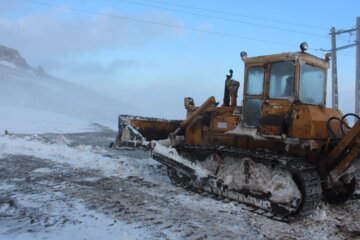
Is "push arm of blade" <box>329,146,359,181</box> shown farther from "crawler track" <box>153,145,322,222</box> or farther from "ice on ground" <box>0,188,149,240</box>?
"ice on ground" <box>0,188,149,240</box>

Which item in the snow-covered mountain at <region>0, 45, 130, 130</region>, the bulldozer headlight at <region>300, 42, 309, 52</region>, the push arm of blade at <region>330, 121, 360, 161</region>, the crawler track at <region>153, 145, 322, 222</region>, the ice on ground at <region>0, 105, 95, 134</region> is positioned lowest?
the crawler track at <region>153, 145, 322, 222</region>

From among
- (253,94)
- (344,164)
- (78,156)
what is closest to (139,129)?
(78,156)

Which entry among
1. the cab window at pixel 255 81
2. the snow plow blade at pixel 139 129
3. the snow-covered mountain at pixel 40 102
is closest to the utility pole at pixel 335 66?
the snow plow blade at pixel 139 129

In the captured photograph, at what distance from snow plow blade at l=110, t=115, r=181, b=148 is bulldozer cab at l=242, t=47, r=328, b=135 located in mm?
2774

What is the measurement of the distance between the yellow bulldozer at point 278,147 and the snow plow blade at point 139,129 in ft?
3.31

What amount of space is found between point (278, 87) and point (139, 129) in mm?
3960

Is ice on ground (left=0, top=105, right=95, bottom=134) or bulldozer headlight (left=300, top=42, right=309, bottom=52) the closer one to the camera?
bulldozer headlight (left=300, top=42, right=309, bottom=52)

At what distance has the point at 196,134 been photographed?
9.28 m

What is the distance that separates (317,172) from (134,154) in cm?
775

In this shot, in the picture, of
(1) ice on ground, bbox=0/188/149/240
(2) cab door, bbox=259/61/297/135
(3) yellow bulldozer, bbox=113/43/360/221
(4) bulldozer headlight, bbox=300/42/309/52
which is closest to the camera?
(1) ice on ground, bbox=0/188/149/240

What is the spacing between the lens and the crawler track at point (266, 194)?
6543mm

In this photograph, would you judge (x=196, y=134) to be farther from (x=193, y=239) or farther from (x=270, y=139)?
(x=193, y=239)

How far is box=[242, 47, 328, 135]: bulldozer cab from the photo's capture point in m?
7.14

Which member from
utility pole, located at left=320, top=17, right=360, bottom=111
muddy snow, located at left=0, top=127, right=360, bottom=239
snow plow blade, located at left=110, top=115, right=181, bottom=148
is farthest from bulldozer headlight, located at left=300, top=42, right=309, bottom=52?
utility pole, located at left=320, top=17, right=360, bottom=111
